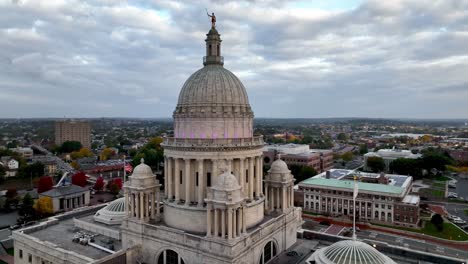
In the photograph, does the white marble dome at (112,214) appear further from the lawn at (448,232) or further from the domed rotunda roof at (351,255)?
the lawn at (448,232)

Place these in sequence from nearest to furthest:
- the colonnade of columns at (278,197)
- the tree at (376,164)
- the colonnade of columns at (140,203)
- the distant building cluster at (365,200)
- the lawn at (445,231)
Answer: the colonnade of columns at (140,203) < the colonnade of columns at (278,197) < the lawn at (445,231) < the distant building cluster at (365,200) < the tree at (376,164)

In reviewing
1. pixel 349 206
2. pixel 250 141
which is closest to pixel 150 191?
pixel 250 141

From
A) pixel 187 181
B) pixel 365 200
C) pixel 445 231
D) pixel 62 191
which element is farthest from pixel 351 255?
pixel 62 191

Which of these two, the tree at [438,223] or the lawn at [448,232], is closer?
the lawn at [448,232]

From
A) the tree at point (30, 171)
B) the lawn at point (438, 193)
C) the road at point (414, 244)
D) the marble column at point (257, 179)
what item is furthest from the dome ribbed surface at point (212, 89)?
the tree at point (30, 171)

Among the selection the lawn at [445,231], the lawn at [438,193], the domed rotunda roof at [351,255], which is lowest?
the lawn at [445,231]

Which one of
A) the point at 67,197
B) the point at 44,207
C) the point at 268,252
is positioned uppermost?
the point at 268,252

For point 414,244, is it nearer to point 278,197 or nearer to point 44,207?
point 278,197
